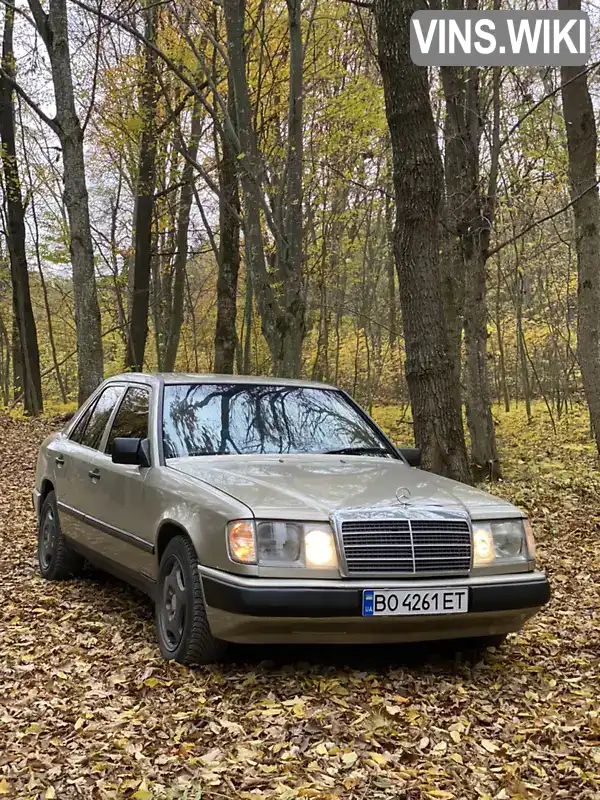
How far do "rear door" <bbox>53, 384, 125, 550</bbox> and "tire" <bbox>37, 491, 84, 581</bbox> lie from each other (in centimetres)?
17

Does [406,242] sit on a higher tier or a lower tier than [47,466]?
higher

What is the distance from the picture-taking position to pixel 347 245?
23.0 metres

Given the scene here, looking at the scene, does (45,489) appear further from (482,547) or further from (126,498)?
(482,547)

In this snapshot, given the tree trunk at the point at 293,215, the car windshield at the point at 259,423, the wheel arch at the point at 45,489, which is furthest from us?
the tree trunk at the point at 293,215

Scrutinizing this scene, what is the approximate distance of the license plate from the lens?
411cm

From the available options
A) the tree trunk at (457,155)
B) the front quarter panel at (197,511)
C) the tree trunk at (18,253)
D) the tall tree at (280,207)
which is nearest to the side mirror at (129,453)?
the front quarter panel at (197,511)

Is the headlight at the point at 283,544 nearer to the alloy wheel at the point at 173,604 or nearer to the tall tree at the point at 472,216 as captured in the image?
the alloy wheel at the point at 173,604

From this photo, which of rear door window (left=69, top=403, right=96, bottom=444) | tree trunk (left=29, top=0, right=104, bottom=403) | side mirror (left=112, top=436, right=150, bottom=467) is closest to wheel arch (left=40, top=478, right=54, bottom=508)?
rear door window (left=69, top=403, right=96, bottom=444)

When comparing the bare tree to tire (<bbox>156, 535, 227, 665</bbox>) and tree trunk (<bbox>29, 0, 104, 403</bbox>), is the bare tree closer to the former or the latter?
tree trunk (<bbox>29, 0, 104, 403</bbox>)

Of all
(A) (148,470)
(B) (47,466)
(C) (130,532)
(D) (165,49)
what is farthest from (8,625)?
(D) (165,49)

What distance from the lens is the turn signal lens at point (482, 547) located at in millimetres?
4441

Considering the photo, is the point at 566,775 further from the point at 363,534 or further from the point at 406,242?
the point at 406,242

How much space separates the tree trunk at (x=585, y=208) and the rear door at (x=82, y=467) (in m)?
7.16

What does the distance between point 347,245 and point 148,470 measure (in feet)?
60.7
